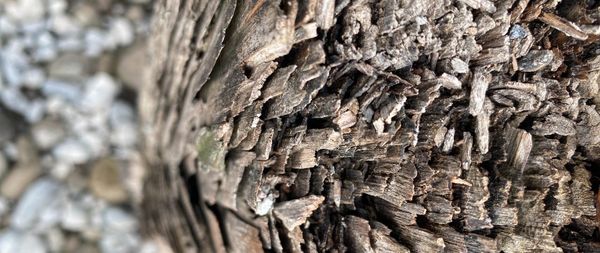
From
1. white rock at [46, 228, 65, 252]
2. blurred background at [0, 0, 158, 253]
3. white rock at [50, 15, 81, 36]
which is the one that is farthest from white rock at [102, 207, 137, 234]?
white rock at [50, 15, 81, 36]

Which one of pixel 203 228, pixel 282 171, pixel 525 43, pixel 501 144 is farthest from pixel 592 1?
pixel 203 228

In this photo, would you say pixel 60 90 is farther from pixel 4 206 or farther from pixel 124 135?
pixel 4 206

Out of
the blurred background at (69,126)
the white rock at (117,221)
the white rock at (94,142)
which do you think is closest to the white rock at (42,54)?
the blurred background at (69,126)

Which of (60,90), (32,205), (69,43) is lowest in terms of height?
(32,205)

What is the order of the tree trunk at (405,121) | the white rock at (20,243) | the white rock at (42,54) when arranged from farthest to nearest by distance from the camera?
the white rock at (42,54), the white rock at (20,243), the tree trunk at (405,121)

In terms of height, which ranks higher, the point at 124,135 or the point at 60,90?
the point at 60,90

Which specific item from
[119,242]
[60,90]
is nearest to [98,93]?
[60,90]

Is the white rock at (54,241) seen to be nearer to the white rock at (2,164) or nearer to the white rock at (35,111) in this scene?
the white rock at (2,164)
